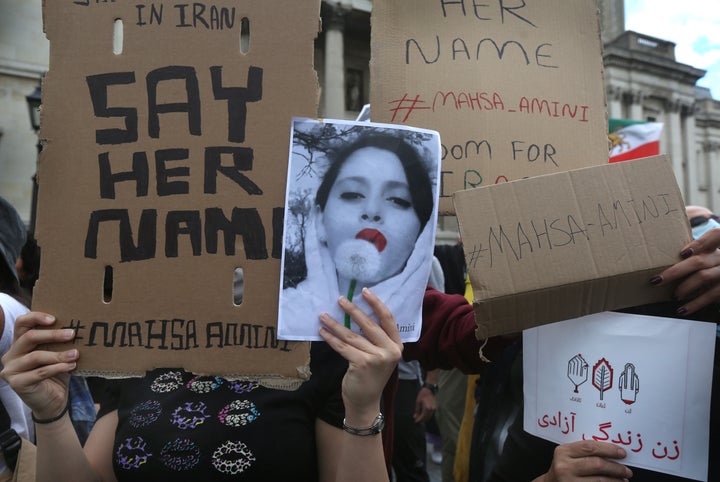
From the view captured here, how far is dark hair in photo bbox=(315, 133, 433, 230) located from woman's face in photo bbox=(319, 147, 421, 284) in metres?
0.01

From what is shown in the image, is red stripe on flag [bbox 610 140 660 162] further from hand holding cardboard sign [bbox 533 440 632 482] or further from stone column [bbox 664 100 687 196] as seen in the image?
stone column [bbox 664 100 687 196]

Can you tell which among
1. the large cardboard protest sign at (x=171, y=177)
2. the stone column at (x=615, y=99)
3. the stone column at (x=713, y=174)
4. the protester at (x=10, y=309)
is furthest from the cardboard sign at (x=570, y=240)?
the stone column at (x=713, y=174)

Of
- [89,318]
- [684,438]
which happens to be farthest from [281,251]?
[684,438]

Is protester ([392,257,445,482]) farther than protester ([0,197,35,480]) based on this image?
Yes

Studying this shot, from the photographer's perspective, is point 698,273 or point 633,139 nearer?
point 698,273

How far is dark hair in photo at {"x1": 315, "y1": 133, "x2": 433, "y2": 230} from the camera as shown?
1.42 metres

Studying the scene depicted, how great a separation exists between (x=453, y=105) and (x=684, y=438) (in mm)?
1068

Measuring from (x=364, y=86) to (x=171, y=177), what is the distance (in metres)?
20.0

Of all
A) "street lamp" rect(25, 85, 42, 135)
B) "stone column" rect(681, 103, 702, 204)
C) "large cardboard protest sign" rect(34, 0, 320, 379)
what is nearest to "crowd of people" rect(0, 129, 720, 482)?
"large cardboard protest sign" rect(34, 0, 320, 379)

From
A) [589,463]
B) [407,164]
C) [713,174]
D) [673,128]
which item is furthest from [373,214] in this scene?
[713,174]

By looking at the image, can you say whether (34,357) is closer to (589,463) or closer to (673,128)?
(589,463)

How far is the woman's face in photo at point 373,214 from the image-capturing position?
4.63 feet

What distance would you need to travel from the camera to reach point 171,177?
4.71 ft

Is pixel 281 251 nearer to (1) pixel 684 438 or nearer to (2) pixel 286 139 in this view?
(2) pixel 286 139
